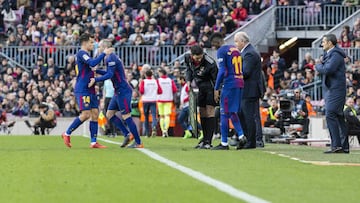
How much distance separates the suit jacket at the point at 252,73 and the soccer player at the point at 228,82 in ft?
3.85

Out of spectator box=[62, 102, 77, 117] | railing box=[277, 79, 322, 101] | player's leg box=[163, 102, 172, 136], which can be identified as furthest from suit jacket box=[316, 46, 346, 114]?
spectator box=[62, 102, 77, 117]

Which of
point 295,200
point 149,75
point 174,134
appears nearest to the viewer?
point 295,200

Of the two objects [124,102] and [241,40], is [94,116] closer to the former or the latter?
[124,102]

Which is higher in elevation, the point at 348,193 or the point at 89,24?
the point at 89,24

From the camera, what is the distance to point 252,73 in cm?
2073

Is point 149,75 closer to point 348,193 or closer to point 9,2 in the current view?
point 9,2

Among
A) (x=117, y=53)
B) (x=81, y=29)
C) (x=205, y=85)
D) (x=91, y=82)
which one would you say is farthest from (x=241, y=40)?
(x=81, y=29)

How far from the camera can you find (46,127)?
110ft

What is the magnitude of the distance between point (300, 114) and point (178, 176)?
14.6 metres

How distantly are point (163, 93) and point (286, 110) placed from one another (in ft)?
18.2

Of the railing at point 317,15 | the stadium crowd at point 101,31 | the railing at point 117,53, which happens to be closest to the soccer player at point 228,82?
the stadium crowd at point 101,31

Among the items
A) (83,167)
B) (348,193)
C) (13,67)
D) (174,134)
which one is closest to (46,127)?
(174,134)

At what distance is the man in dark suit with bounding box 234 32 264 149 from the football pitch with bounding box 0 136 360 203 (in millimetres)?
2157

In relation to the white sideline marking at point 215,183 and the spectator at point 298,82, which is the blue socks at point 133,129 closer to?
the white sideline marking at point 215,183
